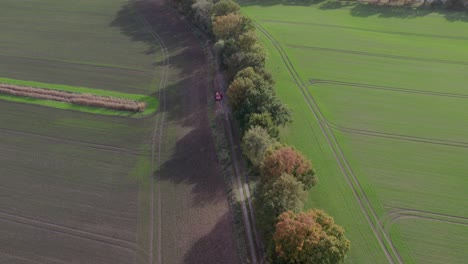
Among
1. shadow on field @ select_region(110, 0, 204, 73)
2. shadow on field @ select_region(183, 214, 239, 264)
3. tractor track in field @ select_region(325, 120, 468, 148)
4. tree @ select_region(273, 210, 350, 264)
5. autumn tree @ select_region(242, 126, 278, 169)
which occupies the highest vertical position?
shadow on field @ select_region(110, 0, 204, 73)

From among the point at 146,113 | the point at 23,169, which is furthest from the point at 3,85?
the point at 146,113

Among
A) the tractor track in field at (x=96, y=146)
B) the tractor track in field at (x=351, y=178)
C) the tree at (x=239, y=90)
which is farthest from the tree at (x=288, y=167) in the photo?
the tractor track in field at (x=96, y=146)

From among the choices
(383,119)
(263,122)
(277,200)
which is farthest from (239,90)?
(383,119)

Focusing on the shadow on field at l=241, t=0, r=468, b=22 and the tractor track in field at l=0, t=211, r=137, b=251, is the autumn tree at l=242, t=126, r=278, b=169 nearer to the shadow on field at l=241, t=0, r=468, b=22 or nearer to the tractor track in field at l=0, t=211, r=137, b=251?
the tractor track in field at l=0, t=211, r=137, b=251

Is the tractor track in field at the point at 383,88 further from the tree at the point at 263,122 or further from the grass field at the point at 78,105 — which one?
the grass field at the point at 78,105

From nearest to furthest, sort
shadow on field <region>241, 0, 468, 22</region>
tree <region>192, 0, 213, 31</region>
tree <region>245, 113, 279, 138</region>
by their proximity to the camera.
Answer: tree <region>245, 113, 279, 138</region>, tree <region>192, 0, 213, 31</region>, shadow on field <region>241, 0, 468, 22</region>

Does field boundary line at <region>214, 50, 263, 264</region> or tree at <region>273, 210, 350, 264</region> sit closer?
tree at <region>273, 210, 350, 264</region>

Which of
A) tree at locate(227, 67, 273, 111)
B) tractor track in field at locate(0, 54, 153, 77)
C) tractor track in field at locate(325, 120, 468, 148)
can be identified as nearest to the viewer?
tractor track in field at locate(325, 120, 468, 148)

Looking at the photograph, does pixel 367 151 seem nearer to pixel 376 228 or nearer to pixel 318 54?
pixel 376 228

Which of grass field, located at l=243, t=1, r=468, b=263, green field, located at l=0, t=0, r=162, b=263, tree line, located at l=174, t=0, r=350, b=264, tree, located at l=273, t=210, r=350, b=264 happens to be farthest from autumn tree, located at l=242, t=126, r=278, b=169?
green field, located at l=0, t=0, r=162, b=263
